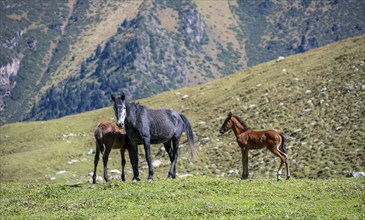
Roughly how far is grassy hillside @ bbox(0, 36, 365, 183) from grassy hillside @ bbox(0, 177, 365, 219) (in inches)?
566

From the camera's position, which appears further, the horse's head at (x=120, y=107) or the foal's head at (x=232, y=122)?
the foal's head at (x=232, y=122)

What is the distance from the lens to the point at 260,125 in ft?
169

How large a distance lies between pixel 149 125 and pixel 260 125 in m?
27.4

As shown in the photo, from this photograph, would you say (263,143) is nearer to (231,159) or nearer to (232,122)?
(232,122)

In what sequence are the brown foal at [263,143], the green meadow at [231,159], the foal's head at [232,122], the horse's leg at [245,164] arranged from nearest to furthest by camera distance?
1. the green meadow at [231,159]
2. the horse's leg at [245,164]
3. the brown foal at [263,143]
4. the foal's head at [232,122]

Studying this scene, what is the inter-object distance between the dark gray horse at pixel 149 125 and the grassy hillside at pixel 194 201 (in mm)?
2175

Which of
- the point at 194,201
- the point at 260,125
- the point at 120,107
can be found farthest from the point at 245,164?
the point at 260,125

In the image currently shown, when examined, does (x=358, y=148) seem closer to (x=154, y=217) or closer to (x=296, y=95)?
(x=296, y=95)

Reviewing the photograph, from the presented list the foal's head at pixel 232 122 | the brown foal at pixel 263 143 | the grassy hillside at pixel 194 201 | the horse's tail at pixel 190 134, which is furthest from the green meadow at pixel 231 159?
the foal's head at pixel 232 122

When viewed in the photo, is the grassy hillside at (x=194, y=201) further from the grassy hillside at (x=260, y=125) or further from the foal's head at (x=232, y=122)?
the grassy hillside at (x=260, y=125)

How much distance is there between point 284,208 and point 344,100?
3104 centimetres

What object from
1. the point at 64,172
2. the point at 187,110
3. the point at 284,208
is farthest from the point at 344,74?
the point at 284,208

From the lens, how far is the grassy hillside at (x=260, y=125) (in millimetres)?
41500

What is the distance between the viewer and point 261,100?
190ft
